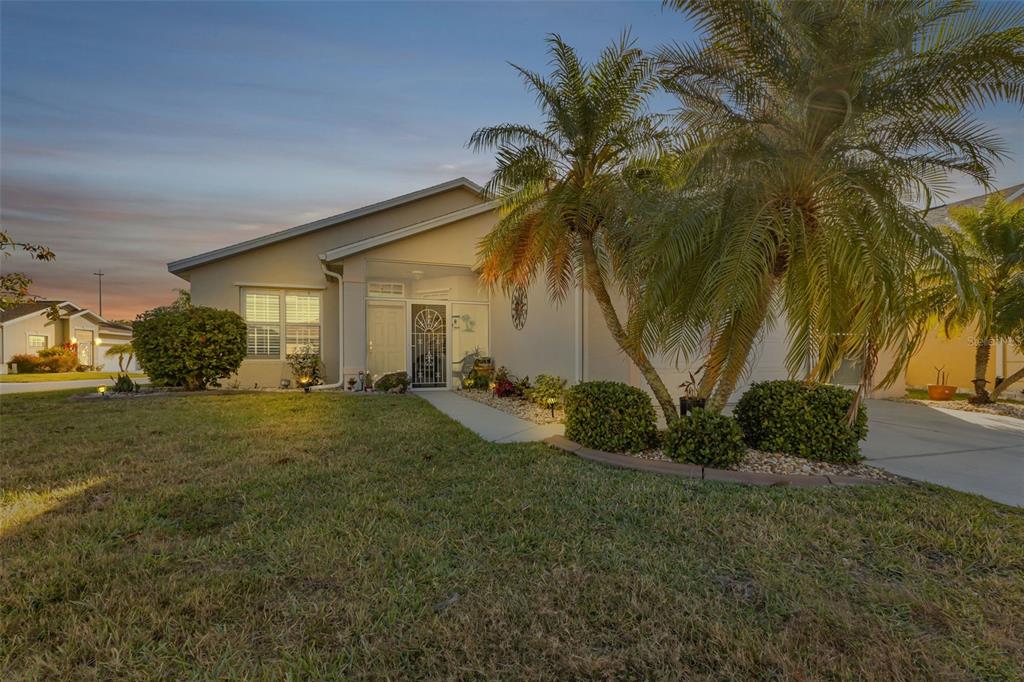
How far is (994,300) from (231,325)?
16.9 m

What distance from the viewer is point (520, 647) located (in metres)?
2.31

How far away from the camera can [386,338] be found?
1302 cm

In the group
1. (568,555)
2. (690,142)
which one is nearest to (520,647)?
(568,555)

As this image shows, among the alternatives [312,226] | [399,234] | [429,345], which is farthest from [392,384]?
[312,226]

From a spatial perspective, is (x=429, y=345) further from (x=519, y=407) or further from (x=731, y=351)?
(x=731, y=351)

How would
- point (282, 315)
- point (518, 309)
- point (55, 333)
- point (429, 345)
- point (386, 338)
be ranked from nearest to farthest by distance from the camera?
point (518, 309), point (386, 338), point (429, 345), point (282, 315), point (55, 333)

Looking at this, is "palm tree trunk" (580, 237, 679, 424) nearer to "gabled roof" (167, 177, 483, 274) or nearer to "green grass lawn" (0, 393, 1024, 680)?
"green grass lawn" (0, 393, 1024, 680)

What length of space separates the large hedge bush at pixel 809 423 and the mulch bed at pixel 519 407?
3471 mm

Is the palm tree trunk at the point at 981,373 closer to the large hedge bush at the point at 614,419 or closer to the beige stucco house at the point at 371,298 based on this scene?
the beige stucco house at the point at 371,298

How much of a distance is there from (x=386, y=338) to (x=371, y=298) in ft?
3.90

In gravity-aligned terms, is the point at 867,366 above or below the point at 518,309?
below

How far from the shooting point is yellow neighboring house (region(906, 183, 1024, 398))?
11.4 m

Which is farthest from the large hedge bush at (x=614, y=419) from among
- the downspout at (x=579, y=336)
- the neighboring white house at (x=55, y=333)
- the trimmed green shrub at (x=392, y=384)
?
the neighboring white house at (x=55, y=333)

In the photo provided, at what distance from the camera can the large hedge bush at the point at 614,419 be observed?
19.1ft
